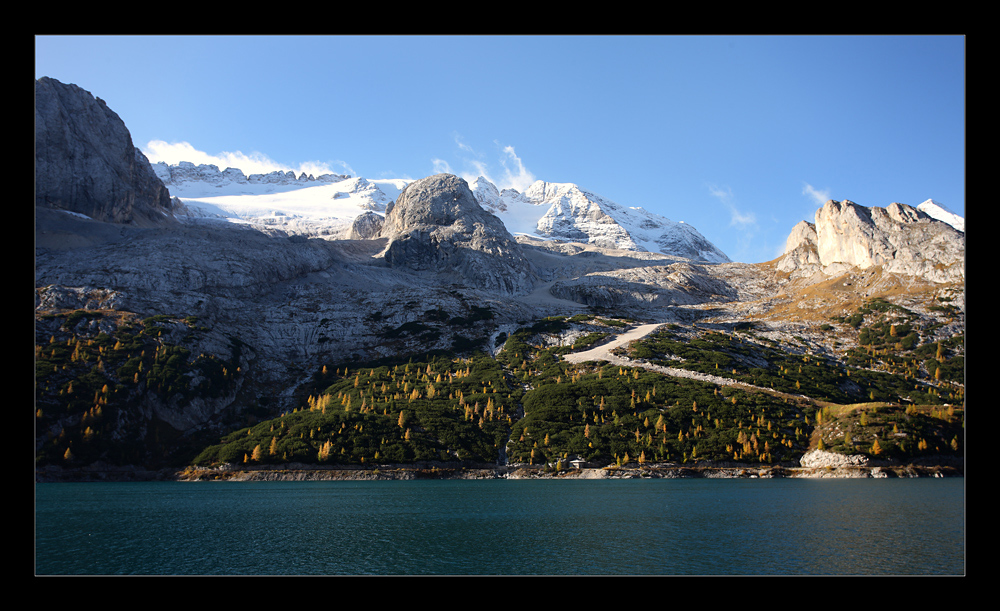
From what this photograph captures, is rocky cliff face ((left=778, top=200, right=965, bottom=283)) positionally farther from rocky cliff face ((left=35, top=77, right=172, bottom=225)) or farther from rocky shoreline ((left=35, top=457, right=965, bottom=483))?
rocky cliff face ((left=35, top=77, right=172, bottom=225))

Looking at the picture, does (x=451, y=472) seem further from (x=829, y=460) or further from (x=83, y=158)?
(x=83, y=158)

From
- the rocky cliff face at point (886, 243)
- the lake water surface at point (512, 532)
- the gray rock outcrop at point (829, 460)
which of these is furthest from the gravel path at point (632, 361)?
the rocky cliff face at point (886, 243)

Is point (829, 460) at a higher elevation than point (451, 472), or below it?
higher

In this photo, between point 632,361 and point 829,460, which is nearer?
point 829,460

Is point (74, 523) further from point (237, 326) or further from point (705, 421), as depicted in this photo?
point (237, 326)

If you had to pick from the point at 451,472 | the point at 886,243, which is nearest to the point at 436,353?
the point at 451,472
